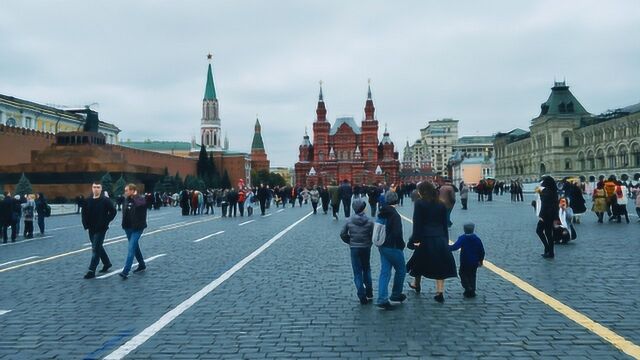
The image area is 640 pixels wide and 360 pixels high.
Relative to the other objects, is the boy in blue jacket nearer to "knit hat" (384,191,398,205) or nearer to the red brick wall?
"knit hat" (384,191,398,205)

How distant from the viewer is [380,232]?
7613 mm

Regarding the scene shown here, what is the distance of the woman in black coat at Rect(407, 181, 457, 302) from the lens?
7.87 metres

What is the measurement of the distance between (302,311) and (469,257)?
2.49 m

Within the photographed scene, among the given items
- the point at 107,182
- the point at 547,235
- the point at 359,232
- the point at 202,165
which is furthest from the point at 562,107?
the point at 359,232

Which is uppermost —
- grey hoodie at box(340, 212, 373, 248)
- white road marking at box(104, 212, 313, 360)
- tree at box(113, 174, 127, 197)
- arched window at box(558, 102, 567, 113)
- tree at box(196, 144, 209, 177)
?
arched window at box(558, 102, 567, 113)

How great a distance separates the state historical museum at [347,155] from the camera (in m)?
127

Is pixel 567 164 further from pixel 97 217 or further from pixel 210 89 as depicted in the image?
pixel 210 89

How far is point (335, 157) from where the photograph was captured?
12938 centimetres

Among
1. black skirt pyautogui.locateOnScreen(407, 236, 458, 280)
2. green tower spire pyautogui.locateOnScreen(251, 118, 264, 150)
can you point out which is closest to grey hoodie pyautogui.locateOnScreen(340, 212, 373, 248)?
black skirt pyautogui.locateOnScreen(407, 236, 458, 280)

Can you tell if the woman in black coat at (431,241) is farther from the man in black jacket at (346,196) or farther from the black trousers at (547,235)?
the man in black jacket at (346,196)

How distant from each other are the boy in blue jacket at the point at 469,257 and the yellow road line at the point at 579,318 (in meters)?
0.88

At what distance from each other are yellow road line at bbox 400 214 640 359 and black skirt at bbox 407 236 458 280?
51.1 inches

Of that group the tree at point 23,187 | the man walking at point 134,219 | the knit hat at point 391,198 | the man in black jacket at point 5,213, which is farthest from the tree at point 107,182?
the knit hat at point 391,198

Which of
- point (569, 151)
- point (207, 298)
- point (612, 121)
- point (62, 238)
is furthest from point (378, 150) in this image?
point (207, 298)
